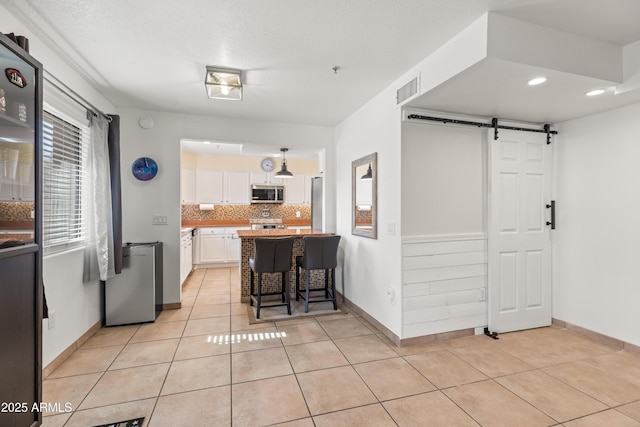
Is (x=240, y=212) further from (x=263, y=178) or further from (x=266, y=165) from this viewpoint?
(x=266, y=165)

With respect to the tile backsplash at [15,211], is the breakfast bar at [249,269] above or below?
below

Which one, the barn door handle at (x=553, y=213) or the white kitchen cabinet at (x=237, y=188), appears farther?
the white kitchen cabinet at (x=237, y=188)

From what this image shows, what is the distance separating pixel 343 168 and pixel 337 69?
166cm

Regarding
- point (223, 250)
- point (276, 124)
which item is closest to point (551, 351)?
point (276, 124)

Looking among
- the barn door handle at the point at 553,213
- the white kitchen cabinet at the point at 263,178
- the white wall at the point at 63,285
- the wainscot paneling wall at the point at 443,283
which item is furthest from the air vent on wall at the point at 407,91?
the white kitchen cabinet at the point at 263,178

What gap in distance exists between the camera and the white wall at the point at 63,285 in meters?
2.11

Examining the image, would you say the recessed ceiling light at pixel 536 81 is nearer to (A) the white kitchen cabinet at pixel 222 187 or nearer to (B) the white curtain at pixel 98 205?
(B) the white curtain at pixel 98 205

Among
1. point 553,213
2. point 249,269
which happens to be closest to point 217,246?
point 249,269

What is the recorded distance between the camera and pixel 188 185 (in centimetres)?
629

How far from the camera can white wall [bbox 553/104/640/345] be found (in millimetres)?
2660

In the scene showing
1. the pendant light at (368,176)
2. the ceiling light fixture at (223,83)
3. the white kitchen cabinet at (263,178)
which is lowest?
the pendant light at (368,176)

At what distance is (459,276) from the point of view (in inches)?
117

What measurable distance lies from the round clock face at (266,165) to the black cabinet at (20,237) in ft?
17.8

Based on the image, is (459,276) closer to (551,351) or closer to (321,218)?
→ (551,351)
